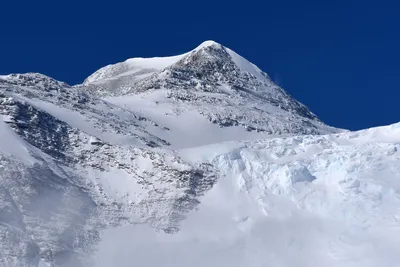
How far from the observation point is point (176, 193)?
89438 millimetres

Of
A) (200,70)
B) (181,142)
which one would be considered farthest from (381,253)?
(200,70)

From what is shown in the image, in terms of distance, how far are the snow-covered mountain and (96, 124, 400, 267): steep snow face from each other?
0.35 feet

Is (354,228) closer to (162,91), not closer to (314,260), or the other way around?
(314,260)

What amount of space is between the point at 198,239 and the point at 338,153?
55.0 ft

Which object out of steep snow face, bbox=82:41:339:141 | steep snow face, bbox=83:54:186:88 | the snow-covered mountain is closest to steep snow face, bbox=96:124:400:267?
the snow-covered mountain

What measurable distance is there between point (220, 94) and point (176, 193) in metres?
44.3

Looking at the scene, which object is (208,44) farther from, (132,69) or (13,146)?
(13,146)

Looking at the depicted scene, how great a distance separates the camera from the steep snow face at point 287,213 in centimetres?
8181

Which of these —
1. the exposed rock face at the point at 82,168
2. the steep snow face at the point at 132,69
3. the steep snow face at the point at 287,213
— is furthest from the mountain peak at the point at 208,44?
the steep snow face at the point at 287,213

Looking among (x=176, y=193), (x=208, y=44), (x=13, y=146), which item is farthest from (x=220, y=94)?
(x=13, y=146)

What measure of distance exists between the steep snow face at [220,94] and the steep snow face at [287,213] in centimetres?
2130

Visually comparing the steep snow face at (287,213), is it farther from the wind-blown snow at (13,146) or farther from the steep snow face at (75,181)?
the wind-blown snow at (13,146)

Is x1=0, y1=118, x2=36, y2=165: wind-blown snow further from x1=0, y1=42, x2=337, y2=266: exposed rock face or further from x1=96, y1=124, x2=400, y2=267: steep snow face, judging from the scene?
x1=96, y1=124, x2=400, y2=267: steep snow face

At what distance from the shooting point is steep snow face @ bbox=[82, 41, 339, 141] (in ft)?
395
